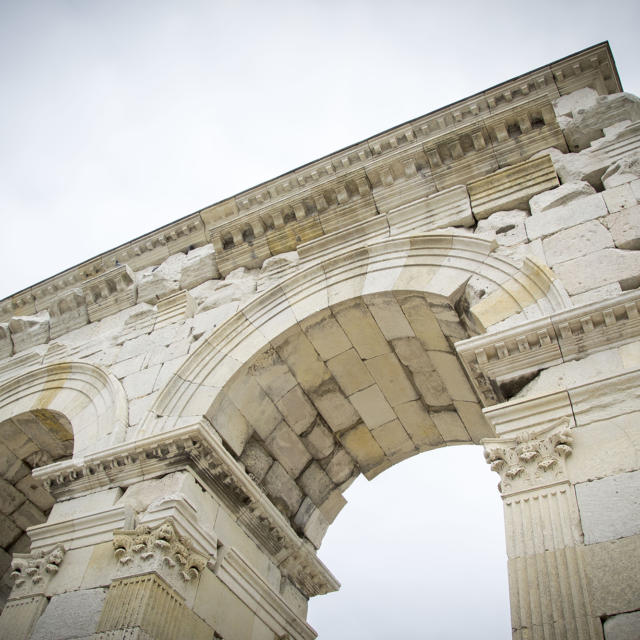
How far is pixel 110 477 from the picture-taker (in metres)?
6.03

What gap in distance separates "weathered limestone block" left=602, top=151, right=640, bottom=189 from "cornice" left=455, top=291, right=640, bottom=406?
6.55 feet

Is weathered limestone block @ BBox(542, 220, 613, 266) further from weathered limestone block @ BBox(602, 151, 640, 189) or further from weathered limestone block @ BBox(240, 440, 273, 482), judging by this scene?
weathered limestone block @ BBox(240, 440, 273, 482)

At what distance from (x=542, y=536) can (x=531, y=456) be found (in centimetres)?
58

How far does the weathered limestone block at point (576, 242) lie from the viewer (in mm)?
5574

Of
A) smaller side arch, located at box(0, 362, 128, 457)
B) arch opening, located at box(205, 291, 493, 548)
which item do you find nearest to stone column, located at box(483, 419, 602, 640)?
arch opening, located at box(205, 291, 493, 548)

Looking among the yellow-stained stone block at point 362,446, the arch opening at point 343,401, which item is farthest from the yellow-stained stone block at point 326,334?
the yellow-stained stone block at point 362,446

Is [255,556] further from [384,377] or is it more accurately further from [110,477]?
[384,377]

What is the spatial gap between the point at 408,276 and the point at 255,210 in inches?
114

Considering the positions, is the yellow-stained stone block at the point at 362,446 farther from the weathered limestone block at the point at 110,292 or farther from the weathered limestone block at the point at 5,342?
the weathered limestone block at the point at 5,342

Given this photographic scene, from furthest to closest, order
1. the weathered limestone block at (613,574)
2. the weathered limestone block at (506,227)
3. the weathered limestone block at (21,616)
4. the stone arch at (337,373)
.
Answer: the stone arch at (337,373) < the weathered limestone block at (506,227) < the weathered limestone block at (21,616) < the weathered limestone block at (613,574)

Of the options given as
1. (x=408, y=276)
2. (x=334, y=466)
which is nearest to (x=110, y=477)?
(x=334, y=466)

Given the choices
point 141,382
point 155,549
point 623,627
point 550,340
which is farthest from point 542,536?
point 141,382

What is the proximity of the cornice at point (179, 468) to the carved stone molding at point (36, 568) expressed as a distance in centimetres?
66

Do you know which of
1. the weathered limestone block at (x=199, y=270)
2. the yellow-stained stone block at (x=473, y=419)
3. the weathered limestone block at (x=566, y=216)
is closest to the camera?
the weathered limestone block at (x=566, y=216)
